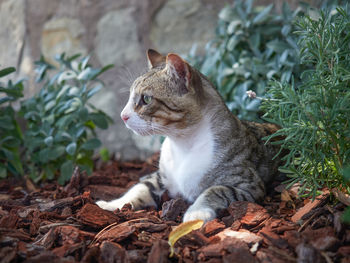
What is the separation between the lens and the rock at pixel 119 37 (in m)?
4.84

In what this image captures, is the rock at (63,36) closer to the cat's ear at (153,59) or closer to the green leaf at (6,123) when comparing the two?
the green leaf at (6,123)

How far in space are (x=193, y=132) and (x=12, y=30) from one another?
3635 millimetres

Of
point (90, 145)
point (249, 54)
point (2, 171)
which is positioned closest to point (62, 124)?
point (90, 145)

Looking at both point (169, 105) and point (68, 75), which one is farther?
point (68, 75)

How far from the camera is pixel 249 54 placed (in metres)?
4.02

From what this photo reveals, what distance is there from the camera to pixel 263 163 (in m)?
2.99

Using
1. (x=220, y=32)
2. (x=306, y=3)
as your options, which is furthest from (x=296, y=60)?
(x=220, y=32)

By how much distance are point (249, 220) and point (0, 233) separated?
147 centimetres

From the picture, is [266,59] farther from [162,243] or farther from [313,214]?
[162,243]

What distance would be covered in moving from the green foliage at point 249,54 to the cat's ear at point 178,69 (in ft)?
3.68

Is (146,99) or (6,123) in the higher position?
(146,99)

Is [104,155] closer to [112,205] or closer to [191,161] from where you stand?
[112,205]

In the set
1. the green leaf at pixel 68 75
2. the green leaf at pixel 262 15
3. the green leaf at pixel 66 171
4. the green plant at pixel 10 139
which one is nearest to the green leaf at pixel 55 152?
the green leaf at pixel 66 171

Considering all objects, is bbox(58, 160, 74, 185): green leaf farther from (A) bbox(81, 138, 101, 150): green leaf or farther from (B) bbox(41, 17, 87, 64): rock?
(B) bbox(41, 17, 87, 64): rock
